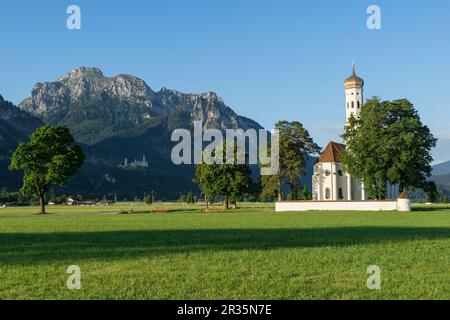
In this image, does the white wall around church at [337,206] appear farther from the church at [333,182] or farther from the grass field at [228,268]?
the grass field at [228,268]

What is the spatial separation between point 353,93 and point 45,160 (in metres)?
61.2

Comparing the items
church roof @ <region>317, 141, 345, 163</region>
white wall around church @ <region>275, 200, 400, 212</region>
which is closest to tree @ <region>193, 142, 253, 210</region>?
white wall around church @ <region>275, 200, 400, 212</region>

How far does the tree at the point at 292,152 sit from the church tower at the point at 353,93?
2516 centimetres

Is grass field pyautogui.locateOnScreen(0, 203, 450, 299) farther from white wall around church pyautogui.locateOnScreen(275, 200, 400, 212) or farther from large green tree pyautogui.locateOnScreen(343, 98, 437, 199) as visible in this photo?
large green tree pyautogui.locateOnScreen(343, 98, 437, 199)

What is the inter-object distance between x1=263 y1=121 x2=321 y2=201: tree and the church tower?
82.5ft

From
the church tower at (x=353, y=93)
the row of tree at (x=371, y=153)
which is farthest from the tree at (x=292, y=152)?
the church tower at (x=353, y=93)

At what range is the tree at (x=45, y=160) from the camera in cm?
7206

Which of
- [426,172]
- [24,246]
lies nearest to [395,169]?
[426,172]

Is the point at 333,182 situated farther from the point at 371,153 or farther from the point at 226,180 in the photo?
the point at 371,153

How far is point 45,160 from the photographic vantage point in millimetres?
74125

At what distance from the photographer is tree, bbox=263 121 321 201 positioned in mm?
84250

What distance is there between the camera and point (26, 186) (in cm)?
7356
